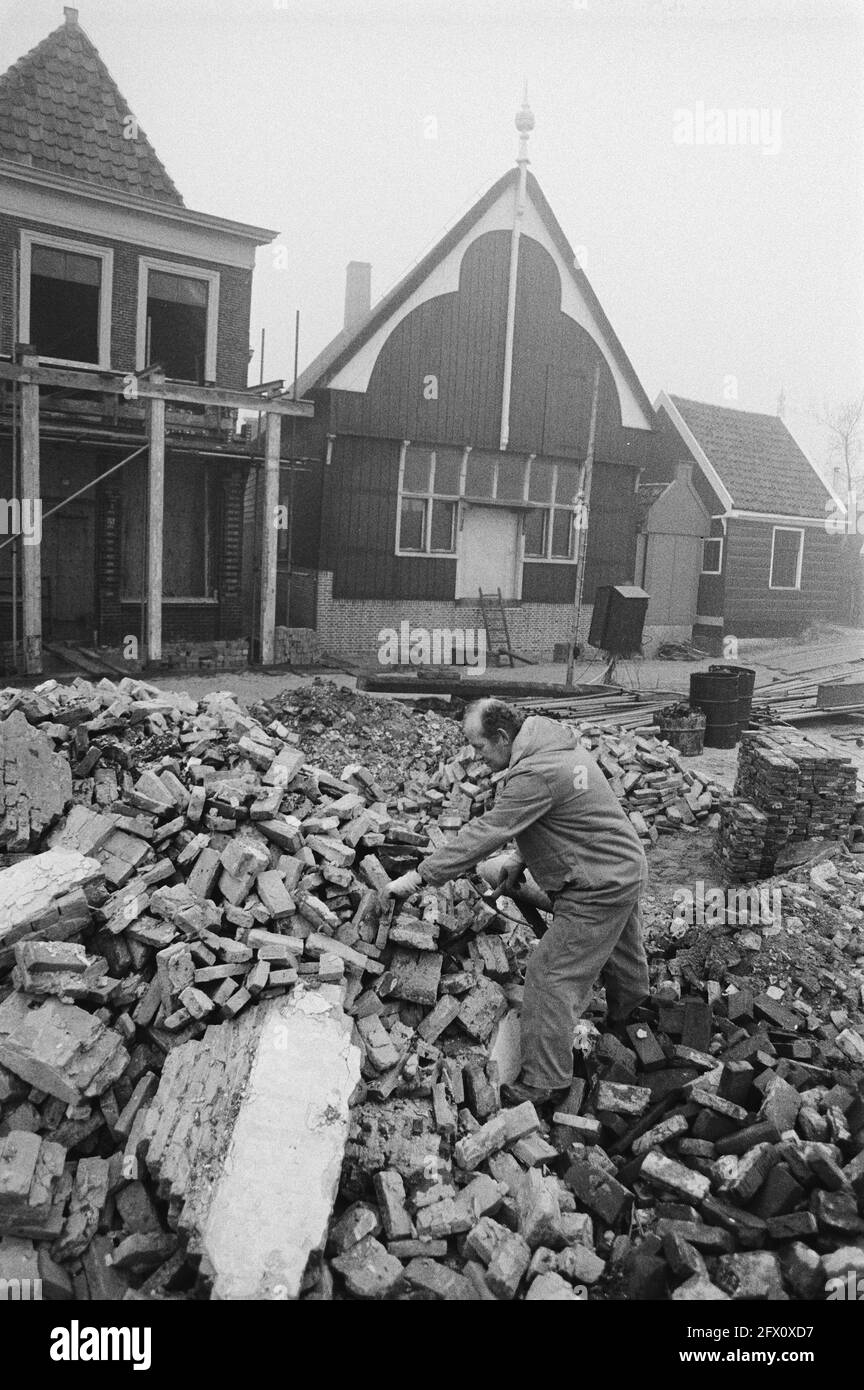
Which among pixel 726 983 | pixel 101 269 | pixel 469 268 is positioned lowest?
pixel 726 983

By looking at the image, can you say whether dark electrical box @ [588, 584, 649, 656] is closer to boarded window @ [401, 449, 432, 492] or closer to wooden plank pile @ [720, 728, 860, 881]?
boarded window @ [401, 449, 432, 492]

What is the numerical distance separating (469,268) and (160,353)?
5.94 metres

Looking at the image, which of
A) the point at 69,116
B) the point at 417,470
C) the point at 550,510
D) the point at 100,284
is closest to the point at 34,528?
the point at 100,284

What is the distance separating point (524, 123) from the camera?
43.5 ft

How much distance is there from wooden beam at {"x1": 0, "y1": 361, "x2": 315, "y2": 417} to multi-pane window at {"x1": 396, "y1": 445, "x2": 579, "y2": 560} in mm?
3693

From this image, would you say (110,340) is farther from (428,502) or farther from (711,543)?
(711,543)

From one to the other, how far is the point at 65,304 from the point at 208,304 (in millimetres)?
2285

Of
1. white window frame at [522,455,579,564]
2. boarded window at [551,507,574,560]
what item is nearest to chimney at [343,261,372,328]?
white window frame at [522,455,579,564]

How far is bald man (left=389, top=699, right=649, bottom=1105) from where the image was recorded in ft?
14.6

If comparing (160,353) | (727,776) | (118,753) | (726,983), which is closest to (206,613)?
(160,353)

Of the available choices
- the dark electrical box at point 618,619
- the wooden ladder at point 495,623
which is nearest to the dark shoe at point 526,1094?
the dark electrical box at point 618,619

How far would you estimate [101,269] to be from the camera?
48.9 feet

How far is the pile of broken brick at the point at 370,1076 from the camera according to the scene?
3.60 m
